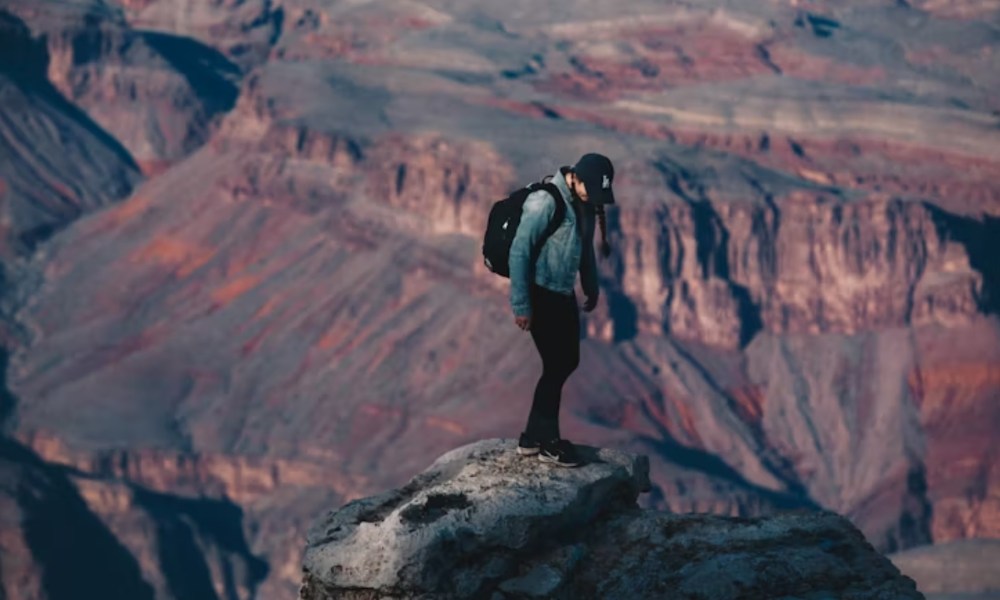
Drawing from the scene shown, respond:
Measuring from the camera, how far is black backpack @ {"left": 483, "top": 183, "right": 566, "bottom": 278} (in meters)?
16.3

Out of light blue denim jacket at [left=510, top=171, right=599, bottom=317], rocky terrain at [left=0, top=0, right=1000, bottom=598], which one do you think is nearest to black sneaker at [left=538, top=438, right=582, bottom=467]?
light blue denim jacket at [left=510, top=171, right=599, bottom=317]

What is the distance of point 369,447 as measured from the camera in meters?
96.2

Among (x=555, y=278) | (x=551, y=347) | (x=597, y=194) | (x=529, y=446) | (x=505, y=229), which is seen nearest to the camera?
(x=505, y=229)

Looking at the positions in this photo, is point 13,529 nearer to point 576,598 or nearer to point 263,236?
point 263,236

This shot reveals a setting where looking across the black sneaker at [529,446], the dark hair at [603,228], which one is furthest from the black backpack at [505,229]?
the black sneaker at [529,446]

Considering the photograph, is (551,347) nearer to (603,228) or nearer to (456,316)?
(603,228)

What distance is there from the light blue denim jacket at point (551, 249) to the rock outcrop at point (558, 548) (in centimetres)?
177

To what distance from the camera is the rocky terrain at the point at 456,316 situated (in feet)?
312

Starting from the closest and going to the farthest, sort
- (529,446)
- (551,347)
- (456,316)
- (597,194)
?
1. (597,194)
2. (551,347)
3. (529,446)
4. (456,316)

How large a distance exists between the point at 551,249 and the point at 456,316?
87.7m

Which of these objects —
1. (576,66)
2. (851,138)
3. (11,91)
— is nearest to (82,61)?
(11,91)

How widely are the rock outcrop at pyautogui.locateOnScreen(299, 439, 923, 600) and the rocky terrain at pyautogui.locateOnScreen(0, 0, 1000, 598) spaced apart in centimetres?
6288

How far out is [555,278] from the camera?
656 inches

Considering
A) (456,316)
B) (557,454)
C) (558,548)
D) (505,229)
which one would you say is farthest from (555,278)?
(456,316)
